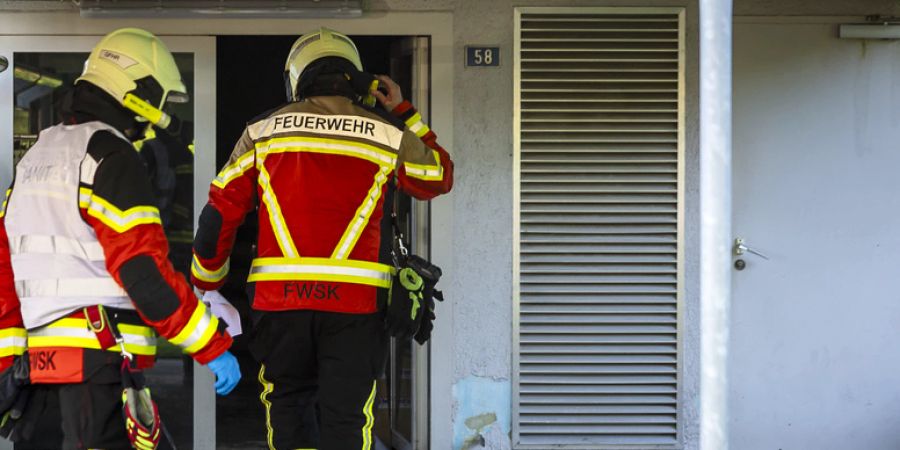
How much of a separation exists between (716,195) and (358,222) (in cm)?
170

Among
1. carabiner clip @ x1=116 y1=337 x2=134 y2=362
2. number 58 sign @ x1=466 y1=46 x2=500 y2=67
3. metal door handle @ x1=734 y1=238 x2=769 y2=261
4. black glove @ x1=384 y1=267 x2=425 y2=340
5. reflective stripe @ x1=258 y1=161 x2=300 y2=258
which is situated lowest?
carabiner clip @ x1=116 y1=337 x2=134 y2=362

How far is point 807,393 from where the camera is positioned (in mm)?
6219

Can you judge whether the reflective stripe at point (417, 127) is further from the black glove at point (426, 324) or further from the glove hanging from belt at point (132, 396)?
the glove hanging from belt at point (132, 396)

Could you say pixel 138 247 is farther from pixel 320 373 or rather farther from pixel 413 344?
pixel 413 344

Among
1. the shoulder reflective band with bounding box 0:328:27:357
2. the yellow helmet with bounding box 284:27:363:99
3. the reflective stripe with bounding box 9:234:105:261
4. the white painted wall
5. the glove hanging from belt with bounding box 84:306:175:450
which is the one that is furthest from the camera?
the white painted wall

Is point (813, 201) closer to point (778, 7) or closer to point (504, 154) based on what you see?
point (778, 7)

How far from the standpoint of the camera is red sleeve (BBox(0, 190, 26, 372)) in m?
3.94

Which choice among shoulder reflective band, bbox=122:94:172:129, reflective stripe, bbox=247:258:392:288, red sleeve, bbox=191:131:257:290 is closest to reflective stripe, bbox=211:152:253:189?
red sleeve, bbox=191:131:257:290

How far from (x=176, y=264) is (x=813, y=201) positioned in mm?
3617

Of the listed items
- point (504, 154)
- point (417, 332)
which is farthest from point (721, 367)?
point (504, 154)

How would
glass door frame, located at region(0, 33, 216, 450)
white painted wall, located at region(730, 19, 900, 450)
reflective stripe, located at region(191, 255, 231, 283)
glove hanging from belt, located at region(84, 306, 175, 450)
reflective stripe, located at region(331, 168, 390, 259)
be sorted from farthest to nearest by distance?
white painted wall, located at region(730, 19, 900, 450)
glass door frame, located at region(0, 33, 216, 450)
reflective stripe, located at region(191, 255, 231, 283)
reflective stripe, located at region(331, 168, 390, 259)
glove hanging from belt, located at region(84, 306, 175, 450)

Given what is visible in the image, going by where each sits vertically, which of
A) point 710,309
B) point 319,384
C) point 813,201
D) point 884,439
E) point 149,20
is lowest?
point 884,439

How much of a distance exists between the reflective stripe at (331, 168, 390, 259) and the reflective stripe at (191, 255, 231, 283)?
690 millimetres

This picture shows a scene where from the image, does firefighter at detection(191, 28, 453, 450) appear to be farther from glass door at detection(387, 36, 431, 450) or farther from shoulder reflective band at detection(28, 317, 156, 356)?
glass door at detection(387, 36, 431, 450)
